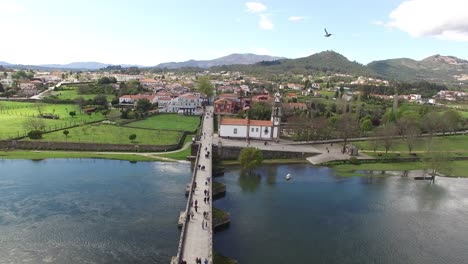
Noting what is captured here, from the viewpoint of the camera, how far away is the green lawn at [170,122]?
67.1 m

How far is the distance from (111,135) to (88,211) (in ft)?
92.6

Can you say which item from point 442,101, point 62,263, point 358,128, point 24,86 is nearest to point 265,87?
point 442,101

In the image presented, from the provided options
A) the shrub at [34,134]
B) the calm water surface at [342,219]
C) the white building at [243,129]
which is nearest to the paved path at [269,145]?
the white building at [243,129]

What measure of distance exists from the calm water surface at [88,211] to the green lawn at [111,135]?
8.69 metres

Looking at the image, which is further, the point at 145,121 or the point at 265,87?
the point at 265,87

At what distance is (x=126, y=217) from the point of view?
29875mm

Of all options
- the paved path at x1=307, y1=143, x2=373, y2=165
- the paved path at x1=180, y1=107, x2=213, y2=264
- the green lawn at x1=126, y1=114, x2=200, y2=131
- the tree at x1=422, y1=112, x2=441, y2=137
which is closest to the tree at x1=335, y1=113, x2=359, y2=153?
the paved path at x1=307, y1=143, x2=373, y2=165

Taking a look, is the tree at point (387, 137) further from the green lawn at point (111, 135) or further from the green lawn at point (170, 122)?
the green lawn at point (111, 135)

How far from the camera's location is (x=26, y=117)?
67.9m

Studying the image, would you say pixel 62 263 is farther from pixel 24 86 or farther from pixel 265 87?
pixel 265 87

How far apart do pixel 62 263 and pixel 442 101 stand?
13526 cm

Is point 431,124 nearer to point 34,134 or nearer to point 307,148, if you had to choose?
point 307,148

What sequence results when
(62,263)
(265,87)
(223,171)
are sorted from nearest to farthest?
(62,263) < (223,171) < (265,87)

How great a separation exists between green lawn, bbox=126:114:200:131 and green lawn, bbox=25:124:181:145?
13.4ft
